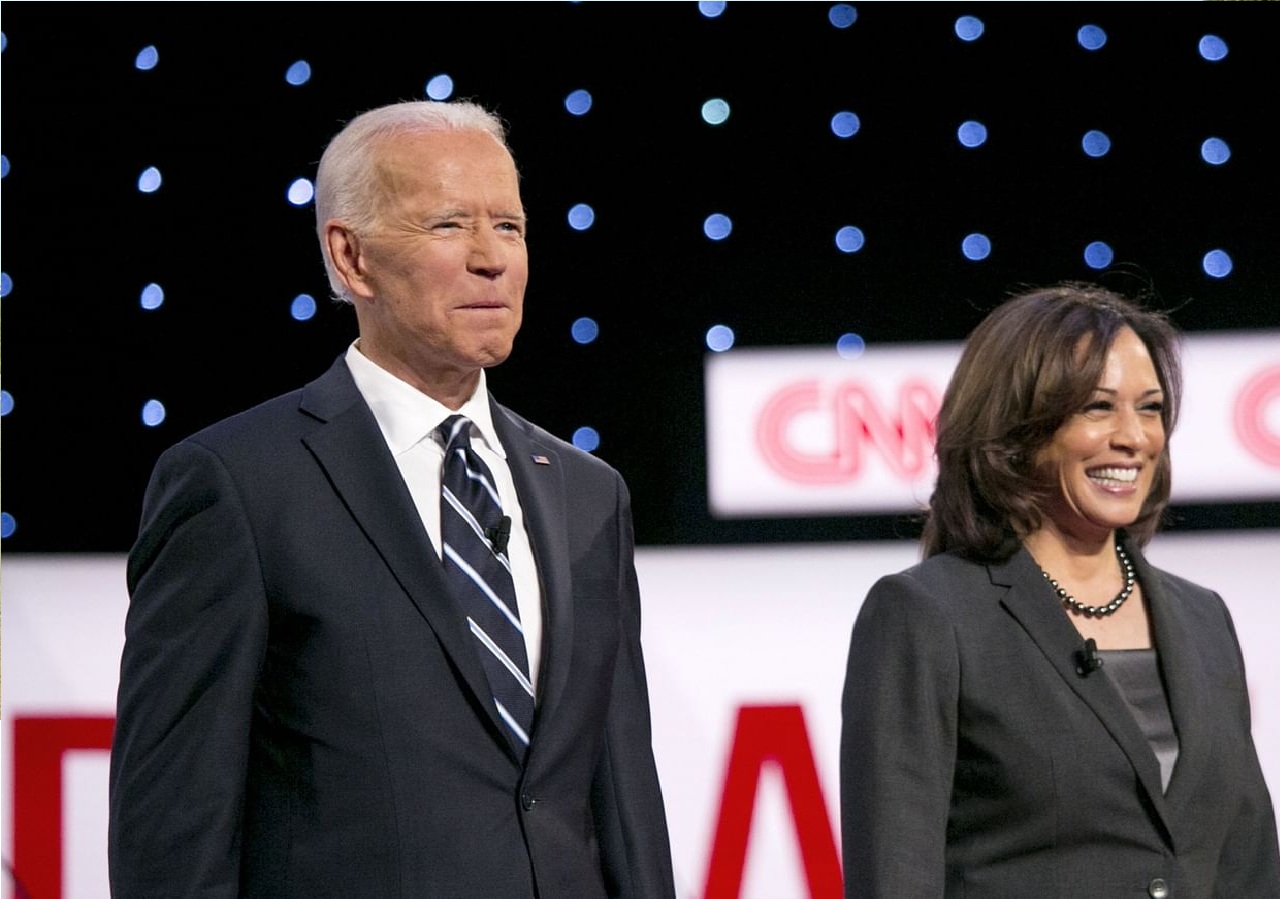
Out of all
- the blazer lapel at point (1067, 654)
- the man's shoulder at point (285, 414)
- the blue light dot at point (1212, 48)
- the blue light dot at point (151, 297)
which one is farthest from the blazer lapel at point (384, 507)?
the blue light dot at point (1212, 48)

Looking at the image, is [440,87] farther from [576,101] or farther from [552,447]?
[552,447]

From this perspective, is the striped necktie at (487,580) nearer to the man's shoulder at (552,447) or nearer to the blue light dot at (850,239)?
the man's shoulder at (552,447)

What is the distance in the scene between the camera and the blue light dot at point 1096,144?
345 centimetres

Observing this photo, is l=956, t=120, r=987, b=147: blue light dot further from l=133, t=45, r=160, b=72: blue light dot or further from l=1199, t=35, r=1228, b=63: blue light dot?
l=133, t=45, r=160, b=72: blue light dot

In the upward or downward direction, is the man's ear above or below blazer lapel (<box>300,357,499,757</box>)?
Result: above

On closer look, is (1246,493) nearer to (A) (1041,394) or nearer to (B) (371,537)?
(A) (1041,394)

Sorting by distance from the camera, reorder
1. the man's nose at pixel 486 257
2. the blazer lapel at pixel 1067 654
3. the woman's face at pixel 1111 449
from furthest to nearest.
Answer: the woman's face at pixel 1111 449
the blazer lapel at pixel 1067 654
the man's nose at pixel 486 257

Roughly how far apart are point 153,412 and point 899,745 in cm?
202

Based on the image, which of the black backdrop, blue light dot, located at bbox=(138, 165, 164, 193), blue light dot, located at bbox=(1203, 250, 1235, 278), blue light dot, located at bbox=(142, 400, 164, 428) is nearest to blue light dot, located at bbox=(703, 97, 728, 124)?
the black backdrop

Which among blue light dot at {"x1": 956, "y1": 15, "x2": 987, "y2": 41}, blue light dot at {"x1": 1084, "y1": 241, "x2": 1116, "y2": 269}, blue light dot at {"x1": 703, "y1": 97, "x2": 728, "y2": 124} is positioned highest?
blue light dot at {"x1": 956, "y1": 15, "x2": 987, "y2": 41}

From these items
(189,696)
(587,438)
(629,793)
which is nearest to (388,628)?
(189,696)

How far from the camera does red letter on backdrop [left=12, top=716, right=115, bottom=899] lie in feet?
11.2

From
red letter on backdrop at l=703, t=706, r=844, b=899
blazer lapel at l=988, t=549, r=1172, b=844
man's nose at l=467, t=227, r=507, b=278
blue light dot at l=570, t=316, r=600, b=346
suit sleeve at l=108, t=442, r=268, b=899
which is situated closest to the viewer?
suit sleeve at l=108, t=442, r=268, b=899

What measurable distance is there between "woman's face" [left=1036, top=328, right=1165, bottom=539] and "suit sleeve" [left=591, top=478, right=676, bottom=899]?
0.61m
